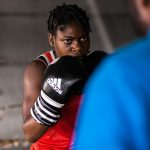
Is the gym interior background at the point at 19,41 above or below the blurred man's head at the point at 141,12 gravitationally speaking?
below

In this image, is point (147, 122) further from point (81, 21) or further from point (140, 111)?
point (81, 21)

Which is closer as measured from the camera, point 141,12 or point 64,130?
point 141,12

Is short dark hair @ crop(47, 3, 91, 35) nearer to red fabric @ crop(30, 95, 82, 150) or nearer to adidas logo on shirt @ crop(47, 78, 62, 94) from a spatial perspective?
red fabric @ crop(30, 95, 82, 150)

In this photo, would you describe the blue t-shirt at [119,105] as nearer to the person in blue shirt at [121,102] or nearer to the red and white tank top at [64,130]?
the person in blue shirt at [121,102]

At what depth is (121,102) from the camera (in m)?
0.42

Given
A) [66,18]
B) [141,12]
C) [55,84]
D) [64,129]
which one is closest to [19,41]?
[66,18]

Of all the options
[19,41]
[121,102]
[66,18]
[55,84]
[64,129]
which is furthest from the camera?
[19,41]

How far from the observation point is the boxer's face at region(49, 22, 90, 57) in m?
1.40

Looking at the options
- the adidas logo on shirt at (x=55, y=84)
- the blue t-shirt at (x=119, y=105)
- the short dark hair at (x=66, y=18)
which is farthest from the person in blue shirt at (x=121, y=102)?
the short dark hair at (x=66, y=18)

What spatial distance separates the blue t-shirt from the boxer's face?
95cm

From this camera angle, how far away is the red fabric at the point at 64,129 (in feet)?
4.34

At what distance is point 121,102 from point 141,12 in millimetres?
98

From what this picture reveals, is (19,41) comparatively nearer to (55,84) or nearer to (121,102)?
(55,84)

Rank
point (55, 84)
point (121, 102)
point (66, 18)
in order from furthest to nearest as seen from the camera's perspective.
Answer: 1. point (66, 18)
2. point (55, 84)
3. point (121, 102)
